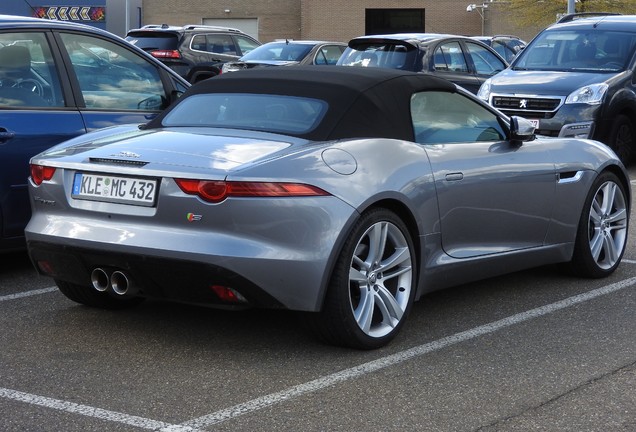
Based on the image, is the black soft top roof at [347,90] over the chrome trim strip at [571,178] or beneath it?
over

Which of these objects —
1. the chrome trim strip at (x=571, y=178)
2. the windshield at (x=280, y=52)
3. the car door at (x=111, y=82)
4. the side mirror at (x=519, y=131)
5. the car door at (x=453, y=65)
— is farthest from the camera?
the windshield at (x=280, y=52)

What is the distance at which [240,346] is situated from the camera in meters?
5.71

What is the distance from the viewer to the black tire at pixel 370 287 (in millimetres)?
5426

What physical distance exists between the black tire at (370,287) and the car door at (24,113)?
2571mm

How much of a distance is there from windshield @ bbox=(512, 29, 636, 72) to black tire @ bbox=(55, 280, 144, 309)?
8893 mm

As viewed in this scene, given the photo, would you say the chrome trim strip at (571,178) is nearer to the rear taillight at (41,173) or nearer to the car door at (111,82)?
the car door at (111,82)

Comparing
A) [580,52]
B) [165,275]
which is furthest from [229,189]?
[580,52]

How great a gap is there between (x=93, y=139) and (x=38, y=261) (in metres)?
0.75

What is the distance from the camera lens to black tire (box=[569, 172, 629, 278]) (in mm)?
7387

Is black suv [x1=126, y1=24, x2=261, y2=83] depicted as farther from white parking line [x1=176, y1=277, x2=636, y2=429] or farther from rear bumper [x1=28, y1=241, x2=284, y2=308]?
rear bumper [x1=28, y1=241, x2=284, y2=308]

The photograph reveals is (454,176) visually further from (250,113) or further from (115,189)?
(115,189)

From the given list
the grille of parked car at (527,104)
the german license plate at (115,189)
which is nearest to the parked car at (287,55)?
the grille of parked car at (527,104)

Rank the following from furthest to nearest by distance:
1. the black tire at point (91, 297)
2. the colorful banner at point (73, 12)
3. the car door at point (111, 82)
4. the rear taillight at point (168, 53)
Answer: the colorful banner at point (73, 12)
the rear taillight at point (168, 53)
the car door at point (111, 82)
the black tire at point (91, 297)

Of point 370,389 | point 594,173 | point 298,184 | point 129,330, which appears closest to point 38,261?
point 129,330
